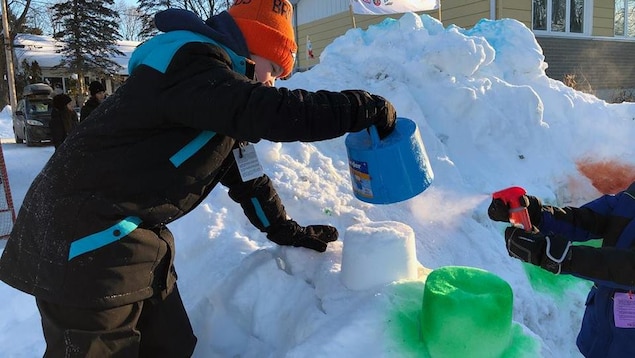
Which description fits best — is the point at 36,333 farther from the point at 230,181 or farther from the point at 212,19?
the point at 212,19

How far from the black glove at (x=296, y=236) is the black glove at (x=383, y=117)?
0.80m

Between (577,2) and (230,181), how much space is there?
12877 millimetres

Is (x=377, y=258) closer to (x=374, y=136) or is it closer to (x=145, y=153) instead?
(x=374, y=136)

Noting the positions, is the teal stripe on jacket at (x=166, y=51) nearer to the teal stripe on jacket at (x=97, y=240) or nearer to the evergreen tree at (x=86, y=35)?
the teal stripe on jacket at (x=97, y=240)

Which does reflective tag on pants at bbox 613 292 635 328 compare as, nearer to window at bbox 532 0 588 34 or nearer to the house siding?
the house siding

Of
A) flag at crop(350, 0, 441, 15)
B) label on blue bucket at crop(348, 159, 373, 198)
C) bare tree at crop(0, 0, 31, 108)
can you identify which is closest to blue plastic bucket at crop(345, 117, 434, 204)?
label on blue bucket at crop(348, 159, 373, 198)

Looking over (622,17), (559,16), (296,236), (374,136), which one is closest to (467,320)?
(374,136)

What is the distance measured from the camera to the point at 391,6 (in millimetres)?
8508

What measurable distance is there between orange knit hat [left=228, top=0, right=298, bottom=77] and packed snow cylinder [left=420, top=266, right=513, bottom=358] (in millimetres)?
1024

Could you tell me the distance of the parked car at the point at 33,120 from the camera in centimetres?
1441

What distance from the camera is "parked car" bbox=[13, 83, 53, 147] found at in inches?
567

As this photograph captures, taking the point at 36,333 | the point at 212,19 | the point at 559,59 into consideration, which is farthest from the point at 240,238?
the point at 559,59

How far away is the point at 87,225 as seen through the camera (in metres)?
1.69

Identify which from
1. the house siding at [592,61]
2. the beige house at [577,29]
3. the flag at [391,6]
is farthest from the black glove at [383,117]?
the house siding at [592,61]
